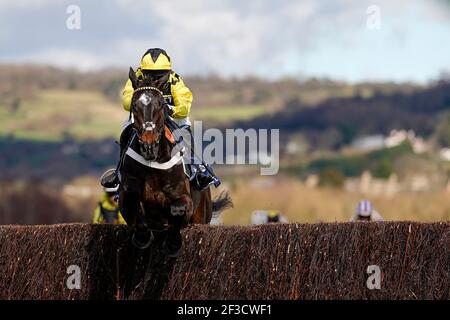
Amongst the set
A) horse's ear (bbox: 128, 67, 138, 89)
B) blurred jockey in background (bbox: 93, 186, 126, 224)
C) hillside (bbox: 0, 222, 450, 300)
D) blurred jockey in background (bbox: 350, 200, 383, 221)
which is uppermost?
horse's ear (bbox: 128, 67, 138, 89)

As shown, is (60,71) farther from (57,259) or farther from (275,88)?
(57,259)

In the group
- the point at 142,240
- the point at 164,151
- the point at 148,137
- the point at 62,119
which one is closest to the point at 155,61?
the point at 164,151

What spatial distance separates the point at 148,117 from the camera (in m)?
8.73

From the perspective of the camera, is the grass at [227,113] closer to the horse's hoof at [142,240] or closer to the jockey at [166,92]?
the jockey at [166,92]

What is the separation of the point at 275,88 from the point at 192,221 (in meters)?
110

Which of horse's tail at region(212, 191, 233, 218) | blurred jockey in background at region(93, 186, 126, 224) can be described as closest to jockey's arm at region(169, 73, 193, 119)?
horse's tail at region(212, 191, 233, 218)

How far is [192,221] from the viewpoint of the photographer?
35.7 feet

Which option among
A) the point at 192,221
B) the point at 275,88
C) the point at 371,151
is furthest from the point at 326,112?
the point at 192,221

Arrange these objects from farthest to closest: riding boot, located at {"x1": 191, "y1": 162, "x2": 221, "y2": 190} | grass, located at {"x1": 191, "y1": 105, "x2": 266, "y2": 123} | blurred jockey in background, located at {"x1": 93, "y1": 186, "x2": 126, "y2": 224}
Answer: grass, located at {"x1": 191, "y1": 105, "x2": 266, "y2": 123}
blurred jockey in background, located at {"x1": 93, "y1": 186, "x2": 126, "y2": 224}
riding boot, located at {"x1": 191, "y1": 162, "x2": 221, "y2": 190}

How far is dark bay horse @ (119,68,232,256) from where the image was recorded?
9094 mm

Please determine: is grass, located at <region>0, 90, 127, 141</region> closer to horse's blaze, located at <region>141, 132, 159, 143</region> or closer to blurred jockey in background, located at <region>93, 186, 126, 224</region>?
blurred jockey in background, located at <region>93, 186, 126, 224</region>

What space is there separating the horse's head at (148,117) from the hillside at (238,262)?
1.25 meters

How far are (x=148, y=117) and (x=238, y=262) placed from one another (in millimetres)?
1729
